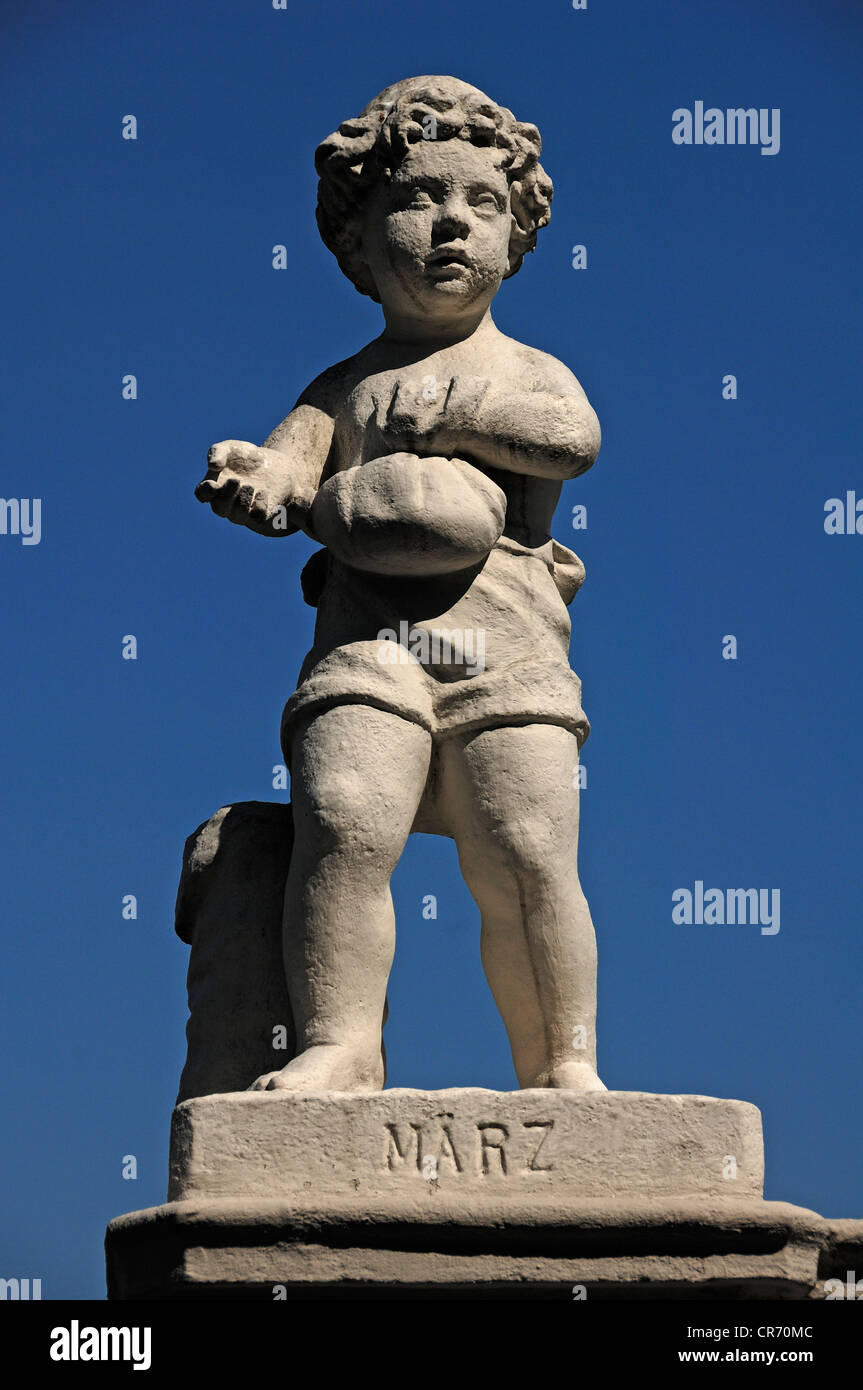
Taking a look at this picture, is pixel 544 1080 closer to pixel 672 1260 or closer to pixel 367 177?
pixel 672 1260

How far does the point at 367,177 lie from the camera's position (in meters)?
6.75

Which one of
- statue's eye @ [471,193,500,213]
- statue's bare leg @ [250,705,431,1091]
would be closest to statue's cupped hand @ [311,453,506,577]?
statue's bare leg @ [250,705,431,1091]

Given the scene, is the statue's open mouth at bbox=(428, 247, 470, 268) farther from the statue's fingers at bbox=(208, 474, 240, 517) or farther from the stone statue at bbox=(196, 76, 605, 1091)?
the statue's fingers at bbox=(208, 474, 240, 517)

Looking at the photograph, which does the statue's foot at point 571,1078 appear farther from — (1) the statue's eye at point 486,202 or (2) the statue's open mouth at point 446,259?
(1) the statue's eye at point 486,202

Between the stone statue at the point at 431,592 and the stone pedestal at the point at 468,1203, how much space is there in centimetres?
29

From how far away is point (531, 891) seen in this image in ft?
20.2

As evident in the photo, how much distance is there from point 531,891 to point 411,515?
121 cm

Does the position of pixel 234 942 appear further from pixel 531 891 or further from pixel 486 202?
pixel 486 202

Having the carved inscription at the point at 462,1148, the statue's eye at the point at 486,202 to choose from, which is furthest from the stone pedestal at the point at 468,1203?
the statue's eye at the point at 486,202

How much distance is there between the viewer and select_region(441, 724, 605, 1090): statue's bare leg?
6148 millimetres

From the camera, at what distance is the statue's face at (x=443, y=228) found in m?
6.56

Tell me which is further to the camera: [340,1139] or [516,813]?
[516,813]
